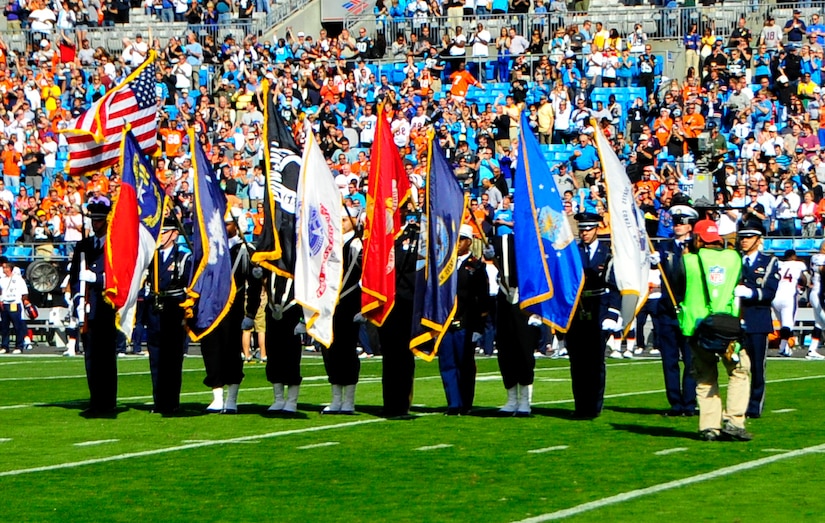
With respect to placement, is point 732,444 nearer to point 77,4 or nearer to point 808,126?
point 808,126

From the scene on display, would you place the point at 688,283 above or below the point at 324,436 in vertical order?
above

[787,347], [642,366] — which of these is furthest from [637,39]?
[642,366]

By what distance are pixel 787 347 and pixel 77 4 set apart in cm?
2496

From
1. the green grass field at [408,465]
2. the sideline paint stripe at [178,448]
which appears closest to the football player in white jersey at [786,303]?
the green grass field at [408,465]

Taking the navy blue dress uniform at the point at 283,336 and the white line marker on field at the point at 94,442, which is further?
the navy blue dress uniform at the point at 283,336

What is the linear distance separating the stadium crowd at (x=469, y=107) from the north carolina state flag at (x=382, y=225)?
1124cm

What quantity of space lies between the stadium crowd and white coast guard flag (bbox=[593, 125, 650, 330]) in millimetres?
11921

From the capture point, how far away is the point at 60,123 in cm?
3819

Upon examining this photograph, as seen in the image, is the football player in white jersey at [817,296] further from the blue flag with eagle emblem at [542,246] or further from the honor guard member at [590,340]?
the blue flag with eagle emblem at [542,246]

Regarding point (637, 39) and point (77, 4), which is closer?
point (637, 39)

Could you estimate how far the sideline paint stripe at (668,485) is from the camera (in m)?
10.6

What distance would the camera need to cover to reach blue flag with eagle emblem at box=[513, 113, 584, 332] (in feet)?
51.5

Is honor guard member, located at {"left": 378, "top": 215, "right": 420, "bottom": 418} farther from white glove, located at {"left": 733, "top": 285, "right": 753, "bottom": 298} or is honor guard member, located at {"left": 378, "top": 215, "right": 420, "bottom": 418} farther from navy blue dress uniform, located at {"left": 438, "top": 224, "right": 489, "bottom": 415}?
white glove, located at {"left": 733, "top": 285, "right": 753, "bottom": 298}

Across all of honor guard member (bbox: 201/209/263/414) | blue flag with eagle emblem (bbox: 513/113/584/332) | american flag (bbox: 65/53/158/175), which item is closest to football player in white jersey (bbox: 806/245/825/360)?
blue flag with eagle emblem (bbox: 513/113/584/332)
